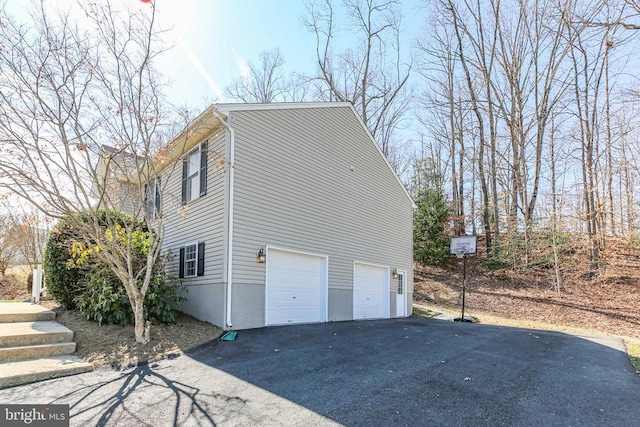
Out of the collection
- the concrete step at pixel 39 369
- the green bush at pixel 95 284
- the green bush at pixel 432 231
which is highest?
the green bush at pixel 432 231

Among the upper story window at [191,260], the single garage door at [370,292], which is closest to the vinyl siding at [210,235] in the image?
the upper story window at [191,260]

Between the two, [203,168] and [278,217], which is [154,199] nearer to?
[203,168]

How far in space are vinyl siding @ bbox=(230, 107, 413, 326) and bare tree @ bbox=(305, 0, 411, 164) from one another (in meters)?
10.2

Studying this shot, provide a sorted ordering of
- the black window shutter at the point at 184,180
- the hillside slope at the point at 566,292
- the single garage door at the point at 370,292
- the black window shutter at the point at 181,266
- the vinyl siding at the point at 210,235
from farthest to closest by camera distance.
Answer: the hillside slope at the point at 566,292, the single garage door at the point at 370,292, the black window shutter at the point at 184,180, the black window shutter at the point at 181,266, the vinyl siding at the point at 210,235

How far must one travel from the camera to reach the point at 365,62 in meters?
22.3

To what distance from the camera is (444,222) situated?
1970 centimetres

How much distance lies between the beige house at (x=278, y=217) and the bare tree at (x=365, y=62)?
10777 millimetres

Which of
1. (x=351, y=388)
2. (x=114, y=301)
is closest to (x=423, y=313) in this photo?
(x=351, y=388)

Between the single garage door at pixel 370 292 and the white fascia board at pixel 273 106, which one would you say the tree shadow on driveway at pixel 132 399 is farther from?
the single garage door at pixel 370 292

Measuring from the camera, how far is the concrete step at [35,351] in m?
5.44

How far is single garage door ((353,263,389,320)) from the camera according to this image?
38.9 feet

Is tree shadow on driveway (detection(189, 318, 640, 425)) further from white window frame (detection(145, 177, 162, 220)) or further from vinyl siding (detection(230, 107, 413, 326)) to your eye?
white window frame (detection(145, 177, 162, 220))

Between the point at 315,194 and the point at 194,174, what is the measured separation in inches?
127

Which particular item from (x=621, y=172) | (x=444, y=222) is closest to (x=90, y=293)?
(x=444, y=222)
